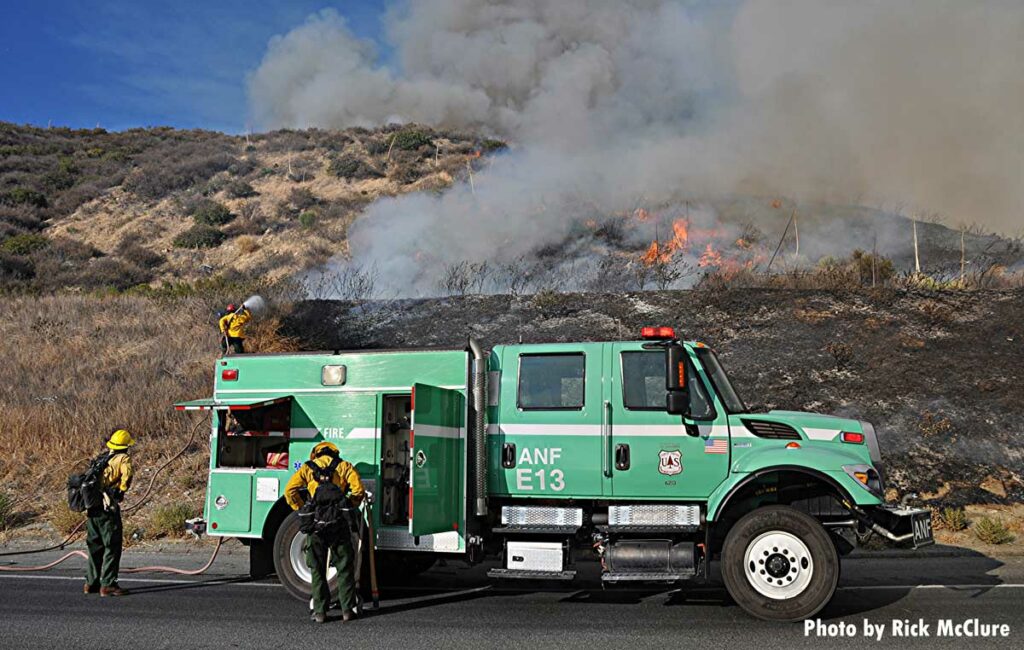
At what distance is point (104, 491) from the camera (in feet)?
27.6

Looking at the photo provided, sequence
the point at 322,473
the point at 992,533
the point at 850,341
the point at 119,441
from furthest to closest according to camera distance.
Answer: the point at 850,341 < the point at 992,533 < the point at 119,441 < the point at 322,473

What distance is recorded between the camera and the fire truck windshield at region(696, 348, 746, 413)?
7566mm

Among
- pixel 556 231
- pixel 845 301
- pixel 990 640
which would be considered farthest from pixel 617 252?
pixel 990 640

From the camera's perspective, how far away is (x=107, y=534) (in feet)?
27.5

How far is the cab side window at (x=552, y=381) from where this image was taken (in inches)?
303

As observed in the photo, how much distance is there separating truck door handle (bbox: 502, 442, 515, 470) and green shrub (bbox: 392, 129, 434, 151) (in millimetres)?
38194

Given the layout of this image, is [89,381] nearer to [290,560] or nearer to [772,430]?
[290,560]

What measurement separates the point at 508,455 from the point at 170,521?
6781mm

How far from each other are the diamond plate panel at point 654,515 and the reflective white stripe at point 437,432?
5.13 feet

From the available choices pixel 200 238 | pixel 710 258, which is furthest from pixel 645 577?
pixel 200 238

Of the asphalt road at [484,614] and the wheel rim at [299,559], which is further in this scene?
the wheel rim at [299,559]

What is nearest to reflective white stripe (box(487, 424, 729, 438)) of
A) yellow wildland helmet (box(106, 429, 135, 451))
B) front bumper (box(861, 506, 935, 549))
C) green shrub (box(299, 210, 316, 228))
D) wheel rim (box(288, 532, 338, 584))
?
front bumper (box(861, 506, 935, 549))

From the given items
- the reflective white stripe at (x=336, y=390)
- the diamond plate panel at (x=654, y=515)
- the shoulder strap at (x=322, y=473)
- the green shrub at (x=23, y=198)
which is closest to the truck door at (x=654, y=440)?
the diamond plate panel at (x=654, y=515)

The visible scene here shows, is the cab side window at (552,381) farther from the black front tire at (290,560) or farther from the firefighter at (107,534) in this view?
the firefighter at (107,534)
